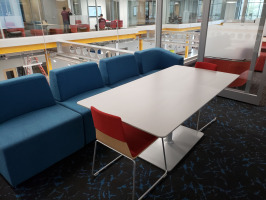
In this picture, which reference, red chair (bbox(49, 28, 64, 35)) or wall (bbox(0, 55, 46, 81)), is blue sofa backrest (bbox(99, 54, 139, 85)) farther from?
red chair (bbox(49, 28, 64, 35))

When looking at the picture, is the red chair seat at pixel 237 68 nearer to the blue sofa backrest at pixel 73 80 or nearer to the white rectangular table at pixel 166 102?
the white rectangular table at pixel 166 102

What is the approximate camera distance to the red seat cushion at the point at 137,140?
1.79 m

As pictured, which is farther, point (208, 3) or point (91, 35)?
point (91, 35)

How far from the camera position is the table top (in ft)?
5.33

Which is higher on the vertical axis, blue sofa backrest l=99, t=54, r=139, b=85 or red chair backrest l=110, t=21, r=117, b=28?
red chair backrest l=110, t=21, r=117, b=28

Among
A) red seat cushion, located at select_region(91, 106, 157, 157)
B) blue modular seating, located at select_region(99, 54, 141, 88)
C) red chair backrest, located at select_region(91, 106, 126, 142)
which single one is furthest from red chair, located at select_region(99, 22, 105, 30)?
red chair backrest, located at select_region(91, 106, 126, 142)

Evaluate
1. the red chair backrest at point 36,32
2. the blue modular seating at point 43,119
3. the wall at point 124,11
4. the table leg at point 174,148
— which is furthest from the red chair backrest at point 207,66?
the wall at point 124,11

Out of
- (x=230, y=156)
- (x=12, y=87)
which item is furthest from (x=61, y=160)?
(x=230, y=156)

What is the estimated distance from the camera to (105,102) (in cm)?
201

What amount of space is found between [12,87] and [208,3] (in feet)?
12.1

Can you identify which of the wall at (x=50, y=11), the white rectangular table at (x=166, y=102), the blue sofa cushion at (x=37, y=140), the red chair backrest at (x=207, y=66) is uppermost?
the wall at (x=50, y=11)

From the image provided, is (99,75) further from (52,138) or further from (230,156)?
(230,156)

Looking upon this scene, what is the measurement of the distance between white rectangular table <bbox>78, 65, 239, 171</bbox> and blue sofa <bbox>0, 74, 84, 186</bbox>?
52 centimetres

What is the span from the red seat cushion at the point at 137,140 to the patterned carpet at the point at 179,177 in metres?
0.51
